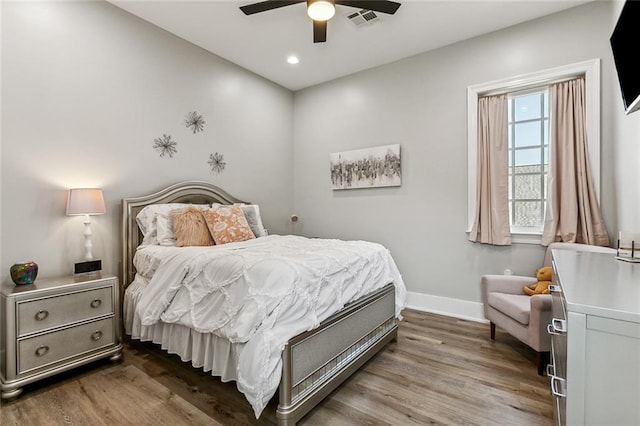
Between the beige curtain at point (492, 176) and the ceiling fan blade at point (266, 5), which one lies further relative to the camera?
the beige curtain at point (492, 176)

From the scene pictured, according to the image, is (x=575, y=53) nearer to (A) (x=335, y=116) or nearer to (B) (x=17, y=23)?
(A) (x=335, y=116)

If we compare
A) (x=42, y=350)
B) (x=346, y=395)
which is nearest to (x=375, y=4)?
(x=346, y=395)

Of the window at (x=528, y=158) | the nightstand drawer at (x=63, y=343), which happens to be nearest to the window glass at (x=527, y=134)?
the window at (x=528, y=158)

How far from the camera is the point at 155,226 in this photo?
119 inches

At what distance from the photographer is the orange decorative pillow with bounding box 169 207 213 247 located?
2.95 m

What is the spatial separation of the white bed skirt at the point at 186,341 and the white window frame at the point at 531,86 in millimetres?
2905

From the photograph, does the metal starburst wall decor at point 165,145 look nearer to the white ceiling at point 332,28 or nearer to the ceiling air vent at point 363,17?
the white ceiling at point 332,28

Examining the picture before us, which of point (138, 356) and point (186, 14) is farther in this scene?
point (186, 14)

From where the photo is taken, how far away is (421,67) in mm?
3912

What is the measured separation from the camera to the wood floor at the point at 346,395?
1.86m

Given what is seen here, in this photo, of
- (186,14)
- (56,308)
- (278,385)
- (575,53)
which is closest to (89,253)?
(56,308)

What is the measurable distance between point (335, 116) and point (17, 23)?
11.4ft

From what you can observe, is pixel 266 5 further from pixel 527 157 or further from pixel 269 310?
pixel 527 157

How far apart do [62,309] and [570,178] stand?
4463 millimetres
